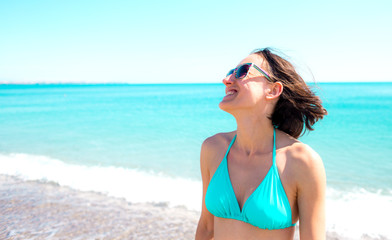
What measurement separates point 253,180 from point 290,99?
58cm

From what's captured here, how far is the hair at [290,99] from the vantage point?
1.98 m

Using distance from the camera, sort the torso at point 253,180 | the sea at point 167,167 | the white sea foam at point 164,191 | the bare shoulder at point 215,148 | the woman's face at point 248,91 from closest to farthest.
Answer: the torso at point 253,180 < the woman's face at point 248,91 < the bare shoulder at point 215,148 < the white sea foam at point 164,191 < the sea at point 167,167

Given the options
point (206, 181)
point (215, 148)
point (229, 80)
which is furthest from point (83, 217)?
point (229, 80)

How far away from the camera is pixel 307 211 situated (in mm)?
1690

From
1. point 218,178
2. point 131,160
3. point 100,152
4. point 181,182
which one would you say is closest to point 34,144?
point 100,152

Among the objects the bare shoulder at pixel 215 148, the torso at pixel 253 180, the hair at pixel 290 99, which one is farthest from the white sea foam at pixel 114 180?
the hair at pixel 290 99

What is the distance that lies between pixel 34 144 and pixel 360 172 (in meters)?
13.3

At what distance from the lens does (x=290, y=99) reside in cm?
199

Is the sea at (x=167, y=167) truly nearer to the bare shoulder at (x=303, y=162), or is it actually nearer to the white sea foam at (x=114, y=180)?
the white sea foam at (x=114, y=180)

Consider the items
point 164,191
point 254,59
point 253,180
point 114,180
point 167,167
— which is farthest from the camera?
point 167,167

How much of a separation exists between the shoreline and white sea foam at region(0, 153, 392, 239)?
16.4 inches

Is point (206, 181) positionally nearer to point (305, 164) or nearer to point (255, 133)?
point (255, 133)

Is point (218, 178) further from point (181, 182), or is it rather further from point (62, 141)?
point (62, 141)

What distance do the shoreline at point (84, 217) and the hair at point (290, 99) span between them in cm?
322
